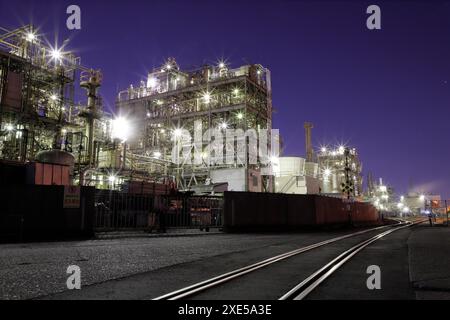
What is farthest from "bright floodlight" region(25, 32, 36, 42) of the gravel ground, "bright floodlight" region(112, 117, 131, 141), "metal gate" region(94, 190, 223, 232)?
the gravel ground

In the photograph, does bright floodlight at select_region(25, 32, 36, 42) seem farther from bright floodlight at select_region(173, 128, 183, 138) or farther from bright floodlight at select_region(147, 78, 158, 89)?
bright floodlight at select_region(147, 78, 158, 89)

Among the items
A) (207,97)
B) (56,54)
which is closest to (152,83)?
(207,97)

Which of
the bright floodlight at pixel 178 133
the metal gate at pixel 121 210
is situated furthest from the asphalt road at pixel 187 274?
the bright floodlight at pixel 178 133

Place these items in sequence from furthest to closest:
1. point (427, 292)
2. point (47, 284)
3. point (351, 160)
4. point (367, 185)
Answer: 1. point (367, 185)
2. point (351, 160)
3. point (47, 284)
4. point (427, 292)

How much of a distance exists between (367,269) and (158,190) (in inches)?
769

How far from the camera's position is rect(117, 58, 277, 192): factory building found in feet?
115

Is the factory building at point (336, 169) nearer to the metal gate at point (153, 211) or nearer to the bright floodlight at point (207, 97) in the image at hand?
the bright floodlight at point (207, 97)

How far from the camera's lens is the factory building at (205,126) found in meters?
35.2

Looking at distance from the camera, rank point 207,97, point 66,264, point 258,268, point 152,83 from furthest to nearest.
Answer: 1. point 152,83
2. point 207,97
3. point 66,264
4. point 258,268

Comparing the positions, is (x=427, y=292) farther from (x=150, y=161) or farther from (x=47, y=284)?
(x=150, y=161)

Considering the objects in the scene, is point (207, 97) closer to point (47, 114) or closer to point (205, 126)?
point (205, 126)

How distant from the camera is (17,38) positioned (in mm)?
30844

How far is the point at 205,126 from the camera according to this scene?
39188 mm
